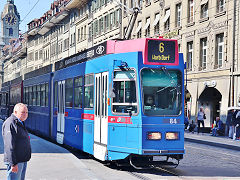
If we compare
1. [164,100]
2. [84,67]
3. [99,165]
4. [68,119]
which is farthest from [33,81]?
[164,100]

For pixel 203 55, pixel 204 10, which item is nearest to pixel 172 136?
pixel 203 55

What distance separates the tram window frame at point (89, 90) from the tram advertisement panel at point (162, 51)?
2.31 meters

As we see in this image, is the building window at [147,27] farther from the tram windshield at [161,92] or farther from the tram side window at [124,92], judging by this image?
the tram windshield at [161,92]

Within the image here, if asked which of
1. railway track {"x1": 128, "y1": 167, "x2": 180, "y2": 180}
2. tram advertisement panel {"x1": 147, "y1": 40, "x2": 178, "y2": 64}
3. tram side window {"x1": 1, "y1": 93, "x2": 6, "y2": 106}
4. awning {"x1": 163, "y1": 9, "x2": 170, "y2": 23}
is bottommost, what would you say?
railway track {"x1": 128, "y1": 167, "x2": 180, "y2": 180}

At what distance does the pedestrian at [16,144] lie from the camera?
6.62 m

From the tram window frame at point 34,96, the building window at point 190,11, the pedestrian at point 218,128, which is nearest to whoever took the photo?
the tram window frame at point 34,96

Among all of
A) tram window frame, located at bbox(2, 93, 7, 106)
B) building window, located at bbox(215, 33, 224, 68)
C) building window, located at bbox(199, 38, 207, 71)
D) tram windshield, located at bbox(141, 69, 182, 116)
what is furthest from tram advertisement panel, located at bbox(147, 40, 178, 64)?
tram window frame, located at bbox(2, 93, 7, 106)

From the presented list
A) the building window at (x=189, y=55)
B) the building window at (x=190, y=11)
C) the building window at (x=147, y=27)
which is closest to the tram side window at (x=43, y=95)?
the building window at (x=189, y=55)

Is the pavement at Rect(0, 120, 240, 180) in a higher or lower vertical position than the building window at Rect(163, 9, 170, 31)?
lower

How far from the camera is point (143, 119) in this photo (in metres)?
11.3

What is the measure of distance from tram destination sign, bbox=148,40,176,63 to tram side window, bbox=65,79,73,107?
456cm

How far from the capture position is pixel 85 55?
14602 millimetres

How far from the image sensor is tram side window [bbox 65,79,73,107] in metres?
15.7

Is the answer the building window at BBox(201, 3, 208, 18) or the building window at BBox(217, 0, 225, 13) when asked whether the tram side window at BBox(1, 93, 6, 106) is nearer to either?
the building window at BBox(201, 3, 208, 18)
